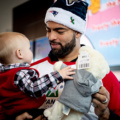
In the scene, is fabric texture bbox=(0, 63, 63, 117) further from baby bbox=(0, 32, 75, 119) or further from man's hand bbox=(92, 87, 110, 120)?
man's hand bbox=(92, 87, 110, 120)

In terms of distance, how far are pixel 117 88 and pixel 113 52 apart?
22.4 inches

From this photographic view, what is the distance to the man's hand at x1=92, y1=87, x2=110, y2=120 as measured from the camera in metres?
0.76

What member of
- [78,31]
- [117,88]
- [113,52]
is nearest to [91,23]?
[113,52]

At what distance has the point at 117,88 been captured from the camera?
3.76 ft

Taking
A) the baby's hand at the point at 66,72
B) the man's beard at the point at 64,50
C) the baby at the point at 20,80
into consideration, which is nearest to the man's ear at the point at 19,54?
the baby at the point at 20,80

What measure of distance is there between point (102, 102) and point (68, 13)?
730 millimetres

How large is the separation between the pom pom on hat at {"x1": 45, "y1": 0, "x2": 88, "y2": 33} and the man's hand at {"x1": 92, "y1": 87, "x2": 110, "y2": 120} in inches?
25.3

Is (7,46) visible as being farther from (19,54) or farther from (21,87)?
(21,87)

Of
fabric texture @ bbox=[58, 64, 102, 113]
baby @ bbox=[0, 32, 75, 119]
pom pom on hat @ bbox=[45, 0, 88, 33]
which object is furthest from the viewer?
pom pom on hat @ bbox=[45, 0, 88, 33]

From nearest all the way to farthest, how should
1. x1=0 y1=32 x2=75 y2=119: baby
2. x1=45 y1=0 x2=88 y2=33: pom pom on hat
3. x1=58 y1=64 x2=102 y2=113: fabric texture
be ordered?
x1=58 y1=64 x2=102 y2=113: fabric texture, x1=0 y1=32 x2=75 y2=119: baby, x1=45 y1=0 x2=88 y2=33: pom pom on hat

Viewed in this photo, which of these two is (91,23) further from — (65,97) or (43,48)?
(65,97)

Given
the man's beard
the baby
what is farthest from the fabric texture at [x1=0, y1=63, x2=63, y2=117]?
the man's beard

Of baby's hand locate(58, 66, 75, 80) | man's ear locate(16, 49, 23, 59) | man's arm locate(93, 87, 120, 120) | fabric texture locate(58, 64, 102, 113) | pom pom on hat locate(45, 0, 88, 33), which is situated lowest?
man's arm locate(93, 87, 120, 120)

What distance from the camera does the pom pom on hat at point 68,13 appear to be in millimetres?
1270
